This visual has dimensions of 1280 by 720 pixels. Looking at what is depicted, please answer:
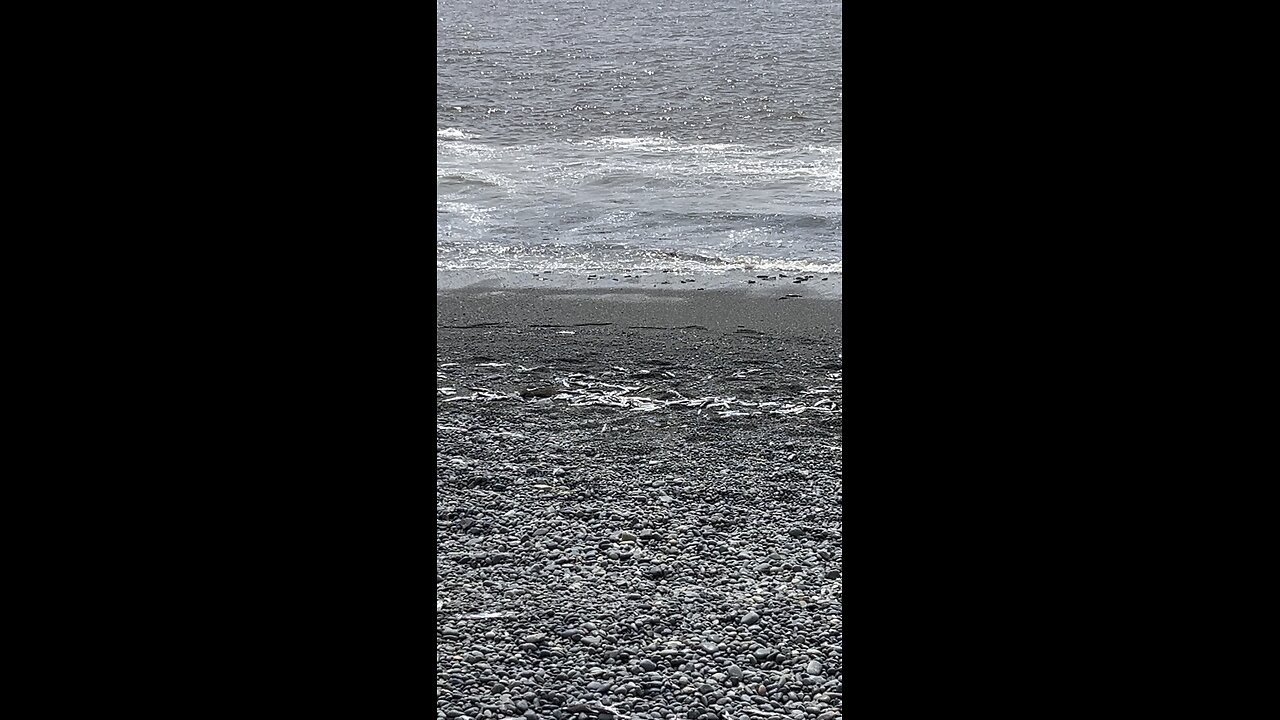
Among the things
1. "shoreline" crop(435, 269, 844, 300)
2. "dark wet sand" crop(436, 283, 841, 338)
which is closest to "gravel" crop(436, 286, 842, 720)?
"dark wet sand" crop(436, 283, 841, 338)

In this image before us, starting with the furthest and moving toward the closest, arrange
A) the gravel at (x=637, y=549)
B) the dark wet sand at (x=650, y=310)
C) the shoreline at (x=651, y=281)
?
the shoreline at (x=651, y=281) < the dark wet sand at (x=650, y=310) < the gravel at (x=637, y=549)

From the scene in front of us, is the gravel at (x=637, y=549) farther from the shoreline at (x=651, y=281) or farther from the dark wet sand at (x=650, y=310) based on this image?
the shoreline at (x=651, y=281)

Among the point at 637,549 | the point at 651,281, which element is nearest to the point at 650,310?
the point at 651,281

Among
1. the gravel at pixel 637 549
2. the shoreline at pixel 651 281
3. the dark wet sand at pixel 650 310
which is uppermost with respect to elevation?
the shoreline at pixel 651 281

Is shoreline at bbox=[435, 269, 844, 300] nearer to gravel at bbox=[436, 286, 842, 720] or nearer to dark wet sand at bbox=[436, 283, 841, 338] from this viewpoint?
dark wet sand at bbox=[436, 283, 841, 338]

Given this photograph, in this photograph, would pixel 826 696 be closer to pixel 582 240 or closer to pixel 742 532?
pixel 742 532

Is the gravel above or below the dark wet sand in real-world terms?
below

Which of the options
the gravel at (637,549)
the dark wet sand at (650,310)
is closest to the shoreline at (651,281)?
the dark wet sand at (650,310)

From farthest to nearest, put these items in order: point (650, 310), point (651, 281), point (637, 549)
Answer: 1. point (651, 281)
2. point (650, 310)
3. point (637, 549)

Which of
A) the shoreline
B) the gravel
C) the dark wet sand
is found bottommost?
the gravel

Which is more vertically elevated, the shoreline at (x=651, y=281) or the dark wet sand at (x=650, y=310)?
the shoreline at (x=651, y=281)

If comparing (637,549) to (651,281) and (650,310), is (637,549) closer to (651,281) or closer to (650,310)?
(650,310)
